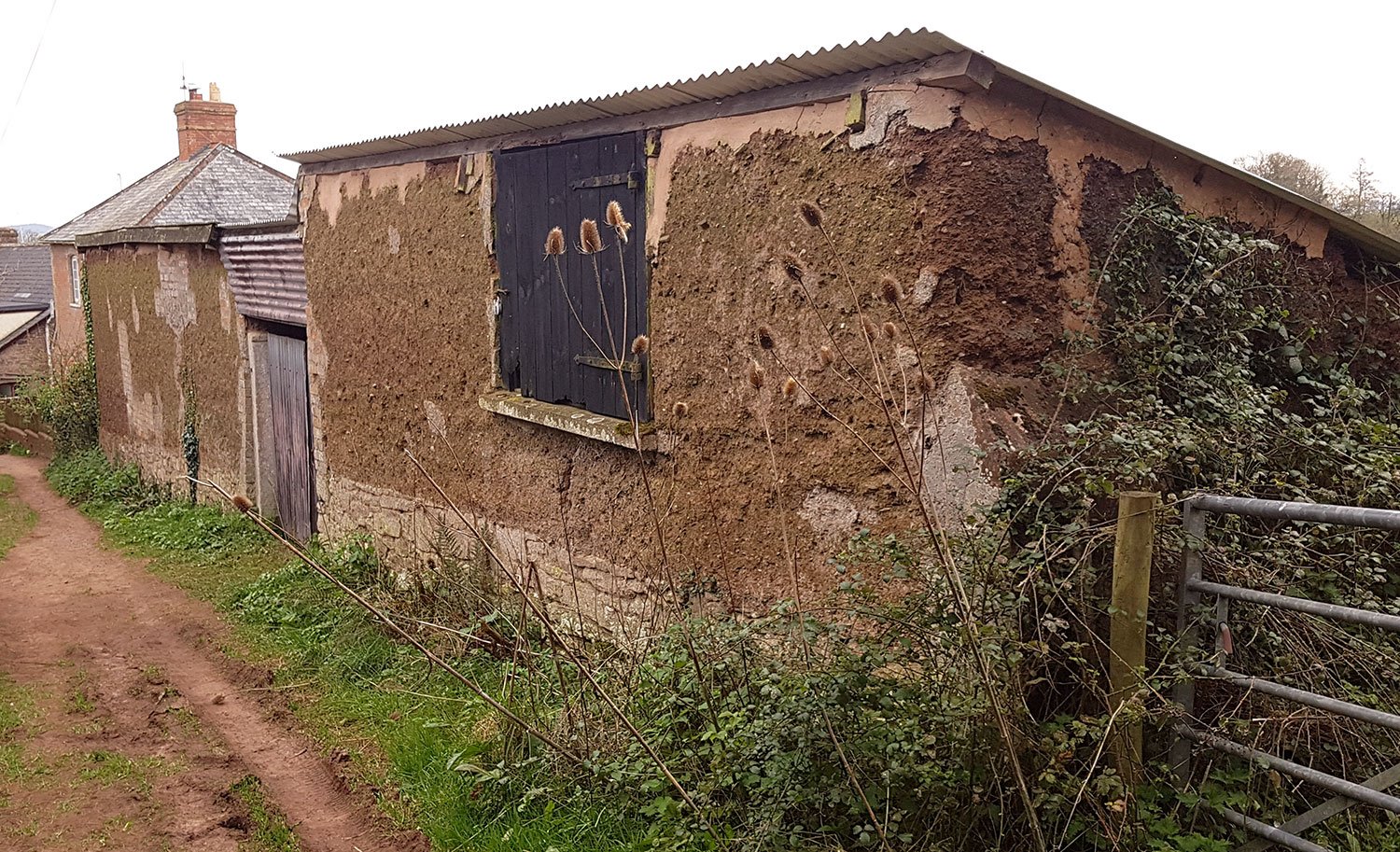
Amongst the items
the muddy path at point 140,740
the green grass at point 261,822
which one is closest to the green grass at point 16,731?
the muddy path at point 140,740

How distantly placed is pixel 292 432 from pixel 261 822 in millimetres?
5798

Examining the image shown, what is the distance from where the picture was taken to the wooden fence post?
3.11m

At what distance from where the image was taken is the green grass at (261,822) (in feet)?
15.0

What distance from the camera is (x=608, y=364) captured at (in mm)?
5668

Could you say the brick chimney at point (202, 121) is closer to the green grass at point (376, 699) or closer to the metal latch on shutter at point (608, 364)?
the green grass at point (376, 699)

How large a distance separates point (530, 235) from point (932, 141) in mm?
2879

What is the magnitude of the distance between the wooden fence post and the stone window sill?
8.25ft

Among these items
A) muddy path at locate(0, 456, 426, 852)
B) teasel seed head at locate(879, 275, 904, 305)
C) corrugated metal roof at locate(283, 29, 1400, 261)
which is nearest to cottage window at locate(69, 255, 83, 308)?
muddy path at locate(0, 456, 426, 852)

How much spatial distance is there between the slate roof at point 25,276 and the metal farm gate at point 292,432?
2349 cm

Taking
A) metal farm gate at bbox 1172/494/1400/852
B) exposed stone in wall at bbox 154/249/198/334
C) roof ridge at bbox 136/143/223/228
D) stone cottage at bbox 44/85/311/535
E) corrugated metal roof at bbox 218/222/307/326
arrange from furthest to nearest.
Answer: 1. roof ridge at bbox 136/143/223/228
2. exposed stone in wall at bbox 154/249/198/334
3. stone cottage at bbox 44/85/311/535
4. corrugated metal roof at bbox 218/222/307/326
5. metal farm gate at bbox 1172/494/1400/852

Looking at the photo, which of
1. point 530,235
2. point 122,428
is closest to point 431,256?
point 530,235

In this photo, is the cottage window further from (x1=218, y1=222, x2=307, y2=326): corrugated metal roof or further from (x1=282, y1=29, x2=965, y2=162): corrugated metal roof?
(x1=282, y1=29, x2=965, y2=162): corrugated metal roof

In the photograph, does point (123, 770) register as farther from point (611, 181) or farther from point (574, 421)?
point (611, 181)

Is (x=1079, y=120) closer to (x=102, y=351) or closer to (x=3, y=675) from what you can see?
(x=3, y=675)
